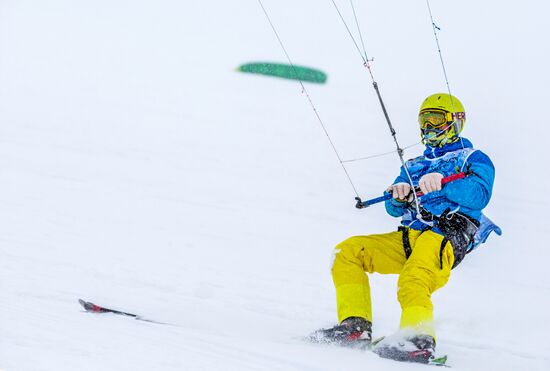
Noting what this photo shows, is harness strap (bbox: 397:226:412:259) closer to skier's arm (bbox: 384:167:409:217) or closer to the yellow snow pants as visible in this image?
the yellow snow pants

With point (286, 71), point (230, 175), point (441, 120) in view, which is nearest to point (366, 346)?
point (441, 120)

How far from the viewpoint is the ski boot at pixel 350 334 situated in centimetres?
408

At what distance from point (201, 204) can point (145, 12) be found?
248 inches

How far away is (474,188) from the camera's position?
4.35 metres

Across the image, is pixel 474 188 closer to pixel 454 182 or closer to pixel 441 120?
pixel 454 182

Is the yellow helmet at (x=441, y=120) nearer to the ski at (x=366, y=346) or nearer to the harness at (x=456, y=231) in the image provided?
the harness at (x=456, y=231)

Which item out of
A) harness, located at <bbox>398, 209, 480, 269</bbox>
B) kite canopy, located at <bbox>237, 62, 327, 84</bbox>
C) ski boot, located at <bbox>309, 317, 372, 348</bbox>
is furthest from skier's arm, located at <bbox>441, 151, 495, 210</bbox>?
kite canopy, located at <bbox>237, 62, 327, 84</bbox>

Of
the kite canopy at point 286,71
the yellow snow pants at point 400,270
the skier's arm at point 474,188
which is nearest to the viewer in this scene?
the yellow snow pants at point 400,270

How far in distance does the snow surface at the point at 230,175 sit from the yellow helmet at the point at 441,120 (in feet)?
4.21

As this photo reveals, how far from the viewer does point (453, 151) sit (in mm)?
4680

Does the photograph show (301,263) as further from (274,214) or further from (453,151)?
(453,151)

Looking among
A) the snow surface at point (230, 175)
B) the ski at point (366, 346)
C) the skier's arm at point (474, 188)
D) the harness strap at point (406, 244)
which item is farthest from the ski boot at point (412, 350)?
the skier's arm at point (474, 188)

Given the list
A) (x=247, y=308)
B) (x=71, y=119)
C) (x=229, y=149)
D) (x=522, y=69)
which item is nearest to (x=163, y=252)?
(x=247, y=308)

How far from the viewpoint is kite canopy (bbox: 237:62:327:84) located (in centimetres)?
1056
